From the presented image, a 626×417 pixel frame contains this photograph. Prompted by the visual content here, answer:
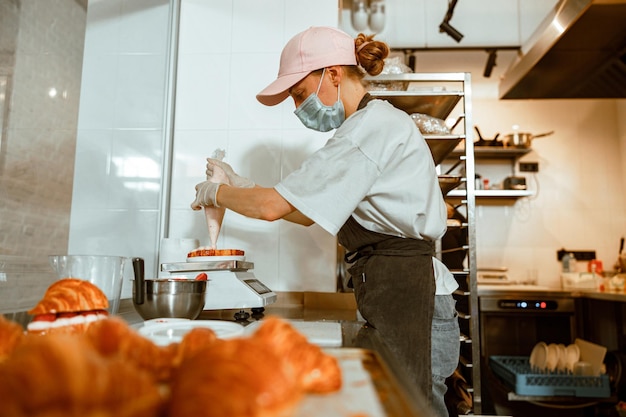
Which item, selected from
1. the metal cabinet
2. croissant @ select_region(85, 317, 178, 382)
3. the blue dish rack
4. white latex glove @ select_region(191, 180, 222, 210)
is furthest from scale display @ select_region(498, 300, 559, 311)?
croissant @ select_region(85, 317, 178, 382)

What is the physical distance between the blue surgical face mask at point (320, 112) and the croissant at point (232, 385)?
1.12 meters

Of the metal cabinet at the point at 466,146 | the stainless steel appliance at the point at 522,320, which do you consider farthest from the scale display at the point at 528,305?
the metal cabinet at the point at 466,146

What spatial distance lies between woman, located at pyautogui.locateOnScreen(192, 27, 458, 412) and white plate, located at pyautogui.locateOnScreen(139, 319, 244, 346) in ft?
1.31

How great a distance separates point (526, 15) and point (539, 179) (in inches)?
55.2

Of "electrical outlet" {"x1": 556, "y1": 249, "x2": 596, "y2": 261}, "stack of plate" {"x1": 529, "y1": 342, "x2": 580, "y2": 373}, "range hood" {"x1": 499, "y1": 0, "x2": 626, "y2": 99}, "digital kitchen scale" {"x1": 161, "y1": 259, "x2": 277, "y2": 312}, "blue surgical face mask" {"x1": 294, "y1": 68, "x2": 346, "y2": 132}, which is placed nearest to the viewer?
"digital kitchen scale" {"x1": 161, "y1": 259, "x2": 277, "y2": 312}

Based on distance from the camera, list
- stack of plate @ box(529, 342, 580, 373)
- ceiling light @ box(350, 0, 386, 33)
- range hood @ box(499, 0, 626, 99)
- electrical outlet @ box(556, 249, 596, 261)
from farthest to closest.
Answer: electrical outlet @ box(556, 249, 596, 261), ceiling light @ box(350, 0, 386, 33), stack of plate @ box(529, 342, 580, 373), range hood @ box(499, 0, 626, 99)

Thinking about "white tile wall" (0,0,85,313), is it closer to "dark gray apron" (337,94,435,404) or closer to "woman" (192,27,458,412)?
"woman" (192,27,458,412)

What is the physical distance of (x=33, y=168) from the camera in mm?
1212

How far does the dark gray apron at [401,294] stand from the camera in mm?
1239

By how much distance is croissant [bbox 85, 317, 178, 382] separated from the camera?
1.63ft

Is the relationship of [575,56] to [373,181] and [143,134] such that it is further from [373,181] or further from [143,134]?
[143,134]

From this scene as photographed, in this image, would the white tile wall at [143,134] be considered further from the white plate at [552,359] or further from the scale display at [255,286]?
the white plate at [552,359]

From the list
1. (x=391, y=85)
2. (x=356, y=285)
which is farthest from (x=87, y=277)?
(x=391, y=85)

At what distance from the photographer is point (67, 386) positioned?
0.34 meters
